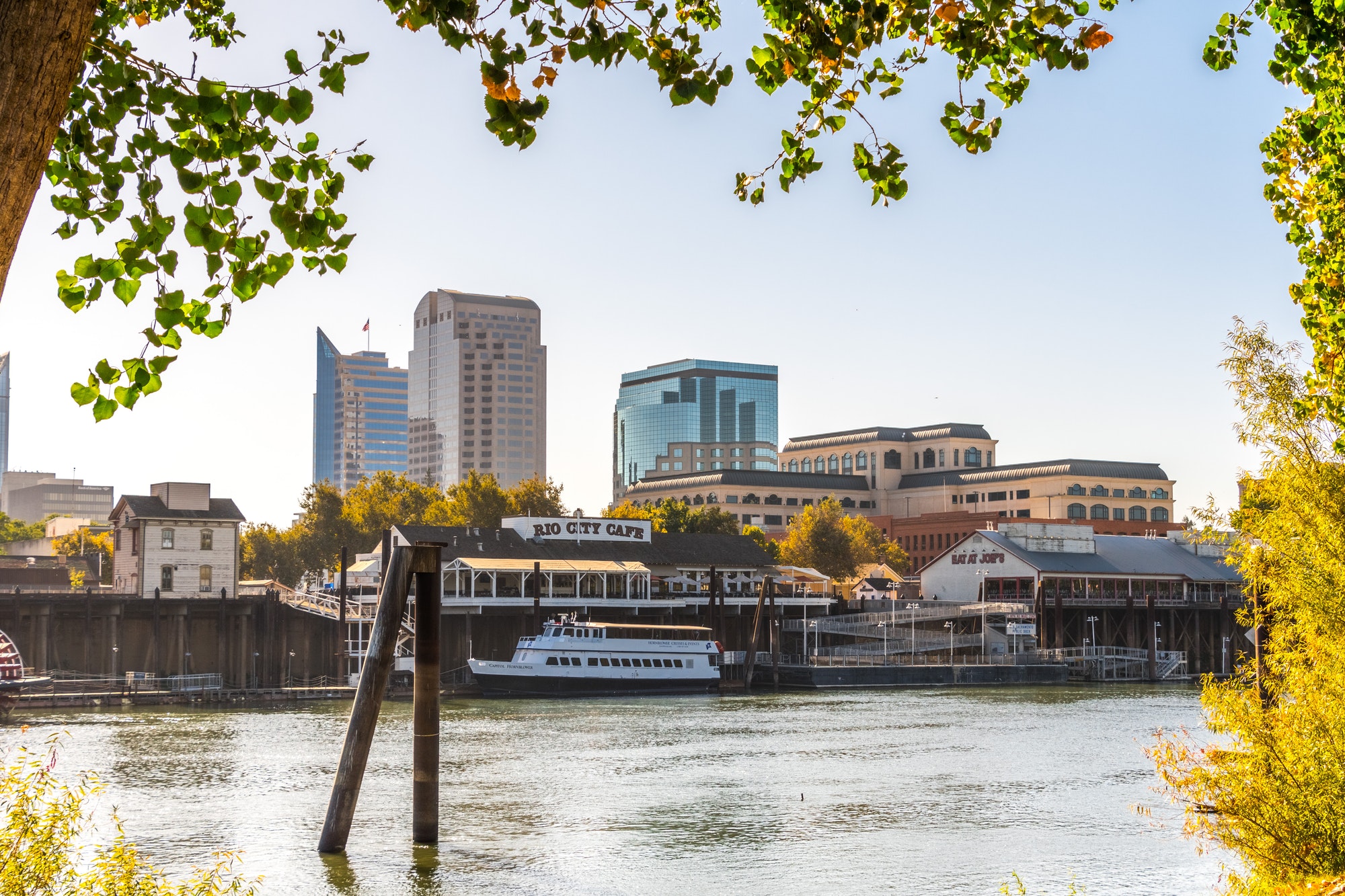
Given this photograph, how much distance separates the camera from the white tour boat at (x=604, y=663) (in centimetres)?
7375

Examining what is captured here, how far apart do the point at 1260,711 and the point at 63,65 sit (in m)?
19.4

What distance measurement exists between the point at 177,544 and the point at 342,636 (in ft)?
35.1

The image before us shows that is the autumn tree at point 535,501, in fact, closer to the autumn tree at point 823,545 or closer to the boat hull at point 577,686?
the autumn tree at point 823,545

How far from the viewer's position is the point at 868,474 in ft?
628

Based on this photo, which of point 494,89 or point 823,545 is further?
point 823,545

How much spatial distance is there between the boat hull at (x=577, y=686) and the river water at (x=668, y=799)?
32.3ft

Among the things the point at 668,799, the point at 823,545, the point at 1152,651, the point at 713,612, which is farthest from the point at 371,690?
the point at 823,545

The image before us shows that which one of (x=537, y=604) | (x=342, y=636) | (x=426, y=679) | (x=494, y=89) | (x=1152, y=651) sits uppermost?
(x=494, y=89)

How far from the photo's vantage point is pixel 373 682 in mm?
26516

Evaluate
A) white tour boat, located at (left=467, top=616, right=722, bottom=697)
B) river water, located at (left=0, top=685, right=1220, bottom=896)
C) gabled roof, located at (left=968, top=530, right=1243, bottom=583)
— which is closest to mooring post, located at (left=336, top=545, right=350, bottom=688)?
white tour boat, located at (left=467, top=616, right=722, bottom=697)

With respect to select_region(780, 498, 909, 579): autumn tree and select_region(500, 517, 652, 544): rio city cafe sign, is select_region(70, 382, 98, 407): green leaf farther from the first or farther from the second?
select_region(780, 498, 909, 579): autumn tree

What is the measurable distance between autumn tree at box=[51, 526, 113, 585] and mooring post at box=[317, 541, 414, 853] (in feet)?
271

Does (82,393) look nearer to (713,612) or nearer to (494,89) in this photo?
(494,89)

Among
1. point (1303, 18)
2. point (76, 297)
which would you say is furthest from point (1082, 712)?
point (76, 297)
